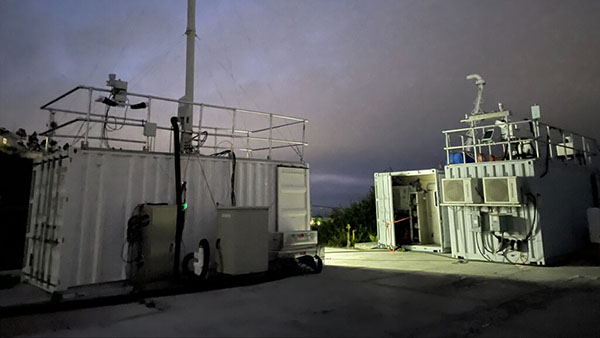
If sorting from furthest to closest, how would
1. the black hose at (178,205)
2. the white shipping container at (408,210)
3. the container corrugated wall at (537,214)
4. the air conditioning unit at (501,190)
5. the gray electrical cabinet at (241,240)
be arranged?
the white shipping container at (408,210)
the container corrugated wall at (537,214)
the air conditioning unit at (501,190)
the gray electrical cabinet at (241,240)
the black hose at (178,205)

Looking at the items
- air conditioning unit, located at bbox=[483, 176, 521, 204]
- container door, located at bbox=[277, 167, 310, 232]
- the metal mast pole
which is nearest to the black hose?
the metal mast pole

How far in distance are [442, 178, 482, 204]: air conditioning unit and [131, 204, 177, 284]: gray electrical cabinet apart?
802 cm

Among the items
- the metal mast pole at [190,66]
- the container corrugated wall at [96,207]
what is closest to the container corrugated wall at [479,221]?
the container corrugated wall at [96,207]

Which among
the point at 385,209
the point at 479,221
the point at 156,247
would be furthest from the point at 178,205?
the point at 385,209

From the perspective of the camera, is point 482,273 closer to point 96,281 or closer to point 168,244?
point 168,244

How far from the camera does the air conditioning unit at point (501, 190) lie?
30.8 feet

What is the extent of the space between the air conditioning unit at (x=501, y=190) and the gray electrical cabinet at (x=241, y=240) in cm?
647

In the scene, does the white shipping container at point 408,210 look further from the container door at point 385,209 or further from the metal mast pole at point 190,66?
the metal mast pole at point 190,66

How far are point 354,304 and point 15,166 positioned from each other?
1022cm

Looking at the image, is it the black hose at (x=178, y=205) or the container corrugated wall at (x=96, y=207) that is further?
the black hose at (x=178, y=205)

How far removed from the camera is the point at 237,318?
5070mm

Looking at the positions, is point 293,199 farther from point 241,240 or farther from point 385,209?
point 385,209

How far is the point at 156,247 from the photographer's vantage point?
7.17m

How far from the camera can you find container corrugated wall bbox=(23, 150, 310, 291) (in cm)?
656
